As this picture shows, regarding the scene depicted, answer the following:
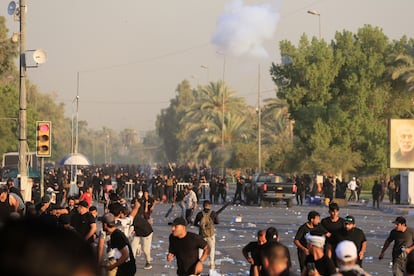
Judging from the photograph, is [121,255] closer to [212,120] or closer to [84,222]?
[84,222]

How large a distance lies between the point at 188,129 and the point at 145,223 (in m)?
102

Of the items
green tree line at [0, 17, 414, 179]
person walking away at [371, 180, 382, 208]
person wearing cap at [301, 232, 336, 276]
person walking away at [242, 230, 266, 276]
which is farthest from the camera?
green tree line at [0, 17, 414, 179]

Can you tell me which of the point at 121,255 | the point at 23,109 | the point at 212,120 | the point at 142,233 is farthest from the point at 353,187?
the point at 212,120

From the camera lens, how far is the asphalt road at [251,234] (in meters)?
20.4

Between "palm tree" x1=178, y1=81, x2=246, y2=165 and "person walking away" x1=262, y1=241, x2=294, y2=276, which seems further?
"palm tree" x1=178, y1=81, x2=246, y2=165

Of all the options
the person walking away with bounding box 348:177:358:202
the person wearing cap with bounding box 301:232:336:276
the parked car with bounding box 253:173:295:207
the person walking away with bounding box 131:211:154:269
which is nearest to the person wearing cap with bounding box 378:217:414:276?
the person wearing cap with bounding box 301:232:336:276

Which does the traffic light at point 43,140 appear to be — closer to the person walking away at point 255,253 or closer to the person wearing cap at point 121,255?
the person walking away at point 255,253

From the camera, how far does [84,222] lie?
1459 cm

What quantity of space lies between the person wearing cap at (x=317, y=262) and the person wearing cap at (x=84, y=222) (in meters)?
5.41

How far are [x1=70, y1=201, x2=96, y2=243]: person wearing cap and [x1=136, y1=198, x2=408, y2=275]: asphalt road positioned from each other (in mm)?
4480

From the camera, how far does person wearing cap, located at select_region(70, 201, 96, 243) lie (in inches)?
569

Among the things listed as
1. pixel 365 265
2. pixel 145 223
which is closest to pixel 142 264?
pixel 145 223

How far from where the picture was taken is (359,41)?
251ft

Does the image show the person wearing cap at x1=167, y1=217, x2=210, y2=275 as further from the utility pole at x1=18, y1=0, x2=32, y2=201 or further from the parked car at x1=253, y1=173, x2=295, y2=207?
the parked car at x1=253, y1=173, x2=295, y2=207
